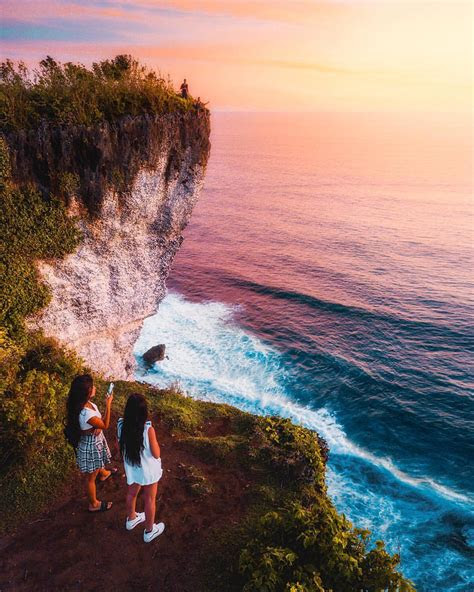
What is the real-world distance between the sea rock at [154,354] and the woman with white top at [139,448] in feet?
60.8

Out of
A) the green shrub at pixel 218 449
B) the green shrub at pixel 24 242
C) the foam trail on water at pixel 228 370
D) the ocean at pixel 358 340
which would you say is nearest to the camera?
the green shrub at pixel 218 449

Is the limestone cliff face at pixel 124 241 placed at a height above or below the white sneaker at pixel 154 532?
above

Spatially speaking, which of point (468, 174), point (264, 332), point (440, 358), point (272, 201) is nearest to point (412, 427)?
point (440, 358)

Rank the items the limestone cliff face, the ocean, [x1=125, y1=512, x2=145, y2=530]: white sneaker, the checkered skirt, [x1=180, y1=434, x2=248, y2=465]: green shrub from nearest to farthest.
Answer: the checkered skirt, [x1=125, y1=512, x2=145, y2=530]: white sneaker, [x1=180, y1=434, x2=248, y2=465]: green shrub, the limestone cliff face, the ocean

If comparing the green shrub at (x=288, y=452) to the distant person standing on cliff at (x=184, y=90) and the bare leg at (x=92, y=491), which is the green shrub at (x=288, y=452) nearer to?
the bare leg at (x=92, y=491)

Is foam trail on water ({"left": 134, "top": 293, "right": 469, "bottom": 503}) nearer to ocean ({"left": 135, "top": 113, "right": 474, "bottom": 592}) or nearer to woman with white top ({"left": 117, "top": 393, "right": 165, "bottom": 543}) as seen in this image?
ocean ({"left": 135, "top": 113, "right": 474, "bottom": 592})

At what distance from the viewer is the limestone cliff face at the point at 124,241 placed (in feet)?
50.5

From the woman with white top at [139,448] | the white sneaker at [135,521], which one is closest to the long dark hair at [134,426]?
the woman with white top at [139,448]

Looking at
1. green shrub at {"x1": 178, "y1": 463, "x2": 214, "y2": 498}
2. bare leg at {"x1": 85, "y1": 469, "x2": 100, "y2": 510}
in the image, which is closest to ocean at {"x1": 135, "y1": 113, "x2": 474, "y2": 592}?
green shrub at {"x1": 178, "y1": 463, "x2": 214, "y2": 498}

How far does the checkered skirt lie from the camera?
835 cm

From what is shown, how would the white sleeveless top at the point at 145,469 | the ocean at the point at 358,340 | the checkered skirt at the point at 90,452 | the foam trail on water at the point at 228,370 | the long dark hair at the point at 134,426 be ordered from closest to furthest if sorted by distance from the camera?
the long dark hair at the point at 134,426, the white sleeveless top at the point at 145,469, the checkered skirt at the point at 90,452, the ocean at the point at 358,340, the foam trail on water at the point at 228,370

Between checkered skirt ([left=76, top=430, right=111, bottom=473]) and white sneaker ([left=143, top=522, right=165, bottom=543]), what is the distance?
1.87m

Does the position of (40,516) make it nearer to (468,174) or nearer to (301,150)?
(468,174)

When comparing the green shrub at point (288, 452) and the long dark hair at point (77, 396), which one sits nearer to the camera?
the long dark hair at point (77, 396)
